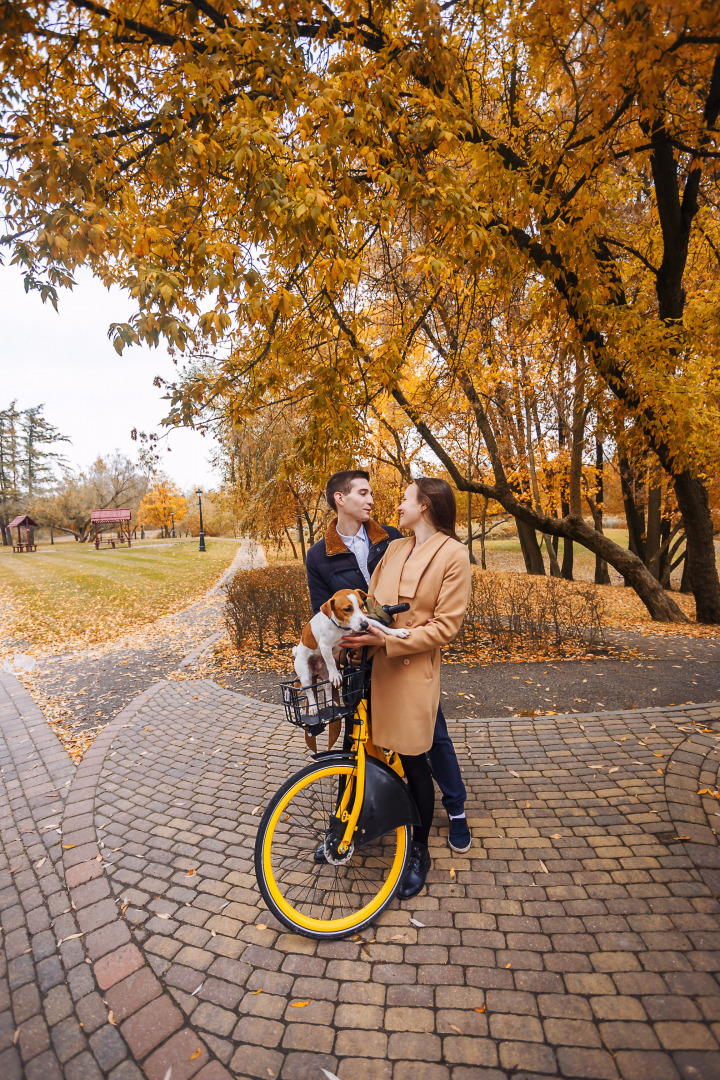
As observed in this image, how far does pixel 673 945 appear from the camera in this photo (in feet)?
7.44

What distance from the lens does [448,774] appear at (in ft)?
9.54

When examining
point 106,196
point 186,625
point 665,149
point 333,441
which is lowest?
point 186,625

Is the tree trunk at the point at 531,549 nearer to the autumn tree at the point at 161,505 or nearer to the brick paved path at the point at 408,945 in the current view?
the brick paved path at the point at 408,945

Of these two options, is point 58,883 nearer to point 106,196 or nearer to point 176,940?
point 176,940

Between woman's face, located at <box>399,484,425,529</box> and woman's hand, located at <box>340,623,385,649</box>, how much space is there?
1.96 ft

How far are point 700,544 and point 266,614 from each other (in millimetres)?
7072

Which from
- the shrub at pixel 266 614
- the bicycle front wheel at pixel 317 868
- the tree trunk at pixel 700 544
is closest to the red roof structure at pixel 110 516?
the shrub at pixel 266 614

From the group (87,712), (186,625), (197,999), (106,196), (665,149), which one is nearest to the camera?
(197,999)

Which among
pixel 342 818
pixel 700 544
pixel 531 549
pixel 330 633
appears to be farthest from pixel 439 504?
pixel 531 549

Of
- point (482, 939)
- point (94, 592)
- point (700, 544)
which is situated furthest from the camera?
point (94, 592)

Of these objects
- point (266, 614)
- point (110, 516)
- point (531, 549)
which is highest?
point (110, 516)

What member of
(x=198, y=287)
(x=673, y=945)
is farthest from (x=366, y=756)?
(x=198, y=287)

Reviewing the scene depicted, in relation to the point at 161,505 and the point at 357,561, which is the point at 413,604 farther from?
the point at 161,505

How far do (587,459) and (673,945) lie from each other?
16.0m
